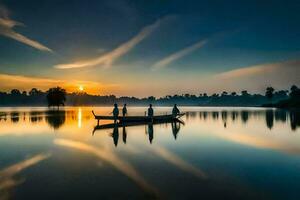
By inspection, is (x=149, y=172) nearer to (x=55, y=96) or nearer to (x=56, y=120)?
(x=56, y=120)

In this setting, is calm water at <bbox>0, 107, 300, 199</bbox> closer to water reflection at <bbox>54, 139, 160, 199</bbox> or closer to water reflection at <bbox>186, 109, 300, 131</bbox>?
water reflection at <bbox>54, 139, 160, 199</bbox>

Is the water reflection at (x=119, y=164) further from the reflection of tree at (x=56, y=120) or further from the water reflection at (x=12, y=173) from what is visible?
the reflection of tree at (x=56, y=120)

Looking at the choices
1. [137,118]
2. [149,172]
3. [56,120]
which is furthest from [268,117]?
[149,172]

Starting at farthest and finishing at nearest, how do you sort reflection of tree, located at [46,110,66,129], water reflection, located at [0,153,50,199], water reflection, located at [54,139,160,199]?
1. reflection of tree, located at [46,110,66,129]
2. water reflection, located at [54,139,160,199]
3. water reflection, located at [0,153,50,199]

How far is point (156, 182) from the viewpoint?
1038 cm

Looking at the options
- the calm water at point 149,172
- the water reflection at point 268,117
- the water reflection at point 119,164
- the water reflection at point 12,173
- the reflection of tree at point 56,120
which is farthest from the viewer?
the water reflection at point 268,117

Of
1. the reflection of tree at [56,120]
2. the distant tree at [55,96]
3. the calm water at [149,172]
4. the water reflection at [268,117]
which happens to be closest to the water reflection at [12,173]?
the calm water at [149,172]

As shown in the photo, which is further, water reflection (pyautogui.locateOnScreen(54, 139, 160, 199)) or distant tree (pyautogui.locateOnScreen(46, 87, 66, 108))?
distant tree (pyautogui.locateOnScreen(46, 87, 66, 108))

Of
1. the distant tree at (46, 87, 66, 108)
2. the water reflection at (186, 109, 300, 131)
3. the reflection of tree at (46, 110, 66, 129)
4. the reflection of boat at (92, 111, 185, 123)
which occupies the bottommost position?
the water reflection at (186, 109, 300, 131)

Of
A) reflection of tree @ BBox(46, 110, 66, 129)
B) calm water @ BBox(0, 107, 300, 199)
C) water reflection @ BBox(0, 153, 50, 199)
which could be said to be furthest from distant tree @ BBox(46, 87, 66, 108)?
water reflection @ BBox(0, 153, 50, 199)

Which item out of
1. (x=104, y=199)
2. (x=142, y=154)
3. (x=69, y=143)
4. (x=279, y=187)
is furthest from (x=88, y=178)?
(x=69, y=143)

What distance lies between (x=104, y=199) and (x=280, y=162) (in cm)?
1032

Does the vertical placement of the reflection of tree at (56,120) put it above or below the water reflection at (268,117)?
above

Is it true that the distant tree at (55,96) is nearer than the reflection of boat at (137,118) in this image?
No
